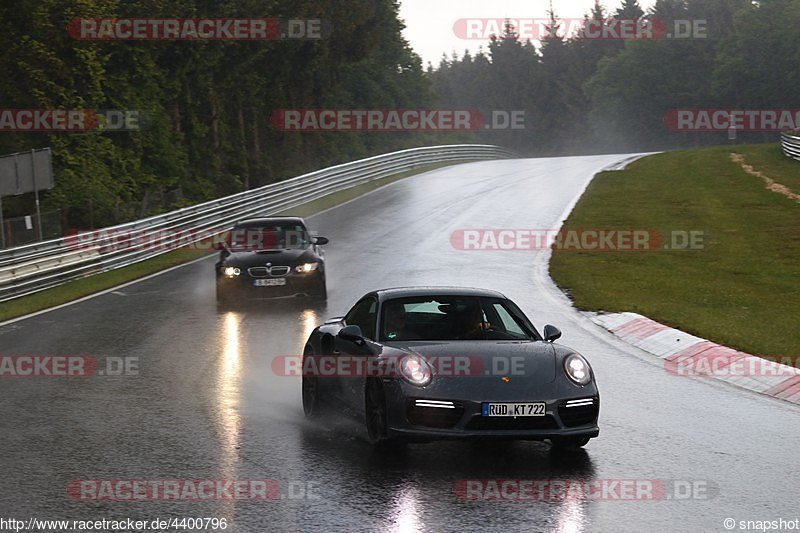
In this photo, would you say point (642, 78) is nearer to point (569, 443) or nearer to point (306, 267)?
point (306, 267)

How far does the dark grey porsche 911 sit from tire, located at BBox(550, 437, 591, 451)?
0.02 metres

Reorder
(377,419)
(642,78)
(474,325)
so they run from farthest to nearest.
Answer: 1. (642,78)
2. (474,325)
3. (377,419)

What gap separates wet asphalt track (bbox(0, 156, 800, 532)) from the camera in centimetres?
687

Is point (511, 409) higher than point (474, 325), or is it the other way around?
point (474, 325)

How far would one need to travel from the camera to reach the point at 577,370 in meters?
8.64

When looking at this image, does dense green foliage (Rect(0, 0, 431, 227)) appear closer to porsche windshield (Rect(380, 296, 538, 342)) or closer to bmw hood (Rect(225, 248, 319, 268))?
bmw hood (Rect(225, 248, 319, 268))

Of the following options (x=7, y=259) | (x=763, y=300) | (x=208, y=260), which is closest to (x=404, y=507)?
(x=763, y=300)

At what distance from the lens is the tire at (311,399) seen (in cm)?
1018

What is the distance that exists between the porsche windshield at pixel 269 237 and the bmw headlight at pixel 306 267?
2.71ft

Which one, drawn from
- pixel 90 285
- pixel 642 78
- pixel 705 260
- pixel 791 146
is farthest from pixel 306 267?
pixel 642 78

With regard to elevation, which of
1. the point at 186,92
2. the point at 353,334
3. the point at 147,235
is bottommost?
the point at 147,235

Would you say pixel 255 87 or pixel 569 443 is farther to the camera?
pixel 255 87

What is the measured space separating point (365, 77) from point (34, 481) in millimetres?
75607

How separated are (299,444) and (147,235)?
21.1 meters
